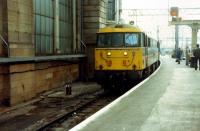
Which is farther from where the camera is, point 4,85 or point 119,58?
point 119,58

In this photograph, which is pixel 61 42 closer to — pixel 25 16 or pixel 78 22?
pixel 78 22

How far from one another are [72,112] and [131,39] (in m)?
6.73

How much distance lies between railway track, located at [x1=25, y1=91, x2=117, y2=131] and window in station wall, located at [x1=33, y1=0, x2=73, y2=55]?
315 centimetres

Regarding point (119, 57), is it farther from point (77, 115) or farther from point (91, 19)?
point (91, 19)

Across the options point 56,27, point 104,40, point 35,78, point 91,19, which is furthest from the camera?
point 91,19

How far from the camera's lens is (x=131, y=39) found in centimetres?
2217

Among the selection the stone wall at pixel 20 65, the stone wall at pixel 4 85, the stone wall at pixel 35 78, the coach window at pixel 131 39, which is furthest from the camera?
the coach window at pixel 131 39

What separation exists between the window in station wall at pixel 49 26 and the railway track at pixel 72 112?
10.3 feet

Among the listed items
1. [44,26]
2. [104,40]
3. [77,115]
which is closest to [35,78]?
[44,26]

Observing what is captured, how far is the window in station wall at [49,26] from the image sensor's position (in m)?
21.8

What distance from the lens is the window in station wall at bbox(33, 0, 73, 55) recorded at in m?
21.8

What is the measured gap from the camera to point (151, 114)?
37.2 ft

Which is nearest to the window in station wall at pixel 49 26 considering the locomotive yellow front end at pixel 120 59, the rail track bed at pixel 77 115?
the locomotive yellow front end at pixel 120 59

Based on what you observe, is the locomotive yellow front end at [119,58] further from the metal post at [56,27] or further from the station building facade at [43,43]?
the metal post at [56,27]
